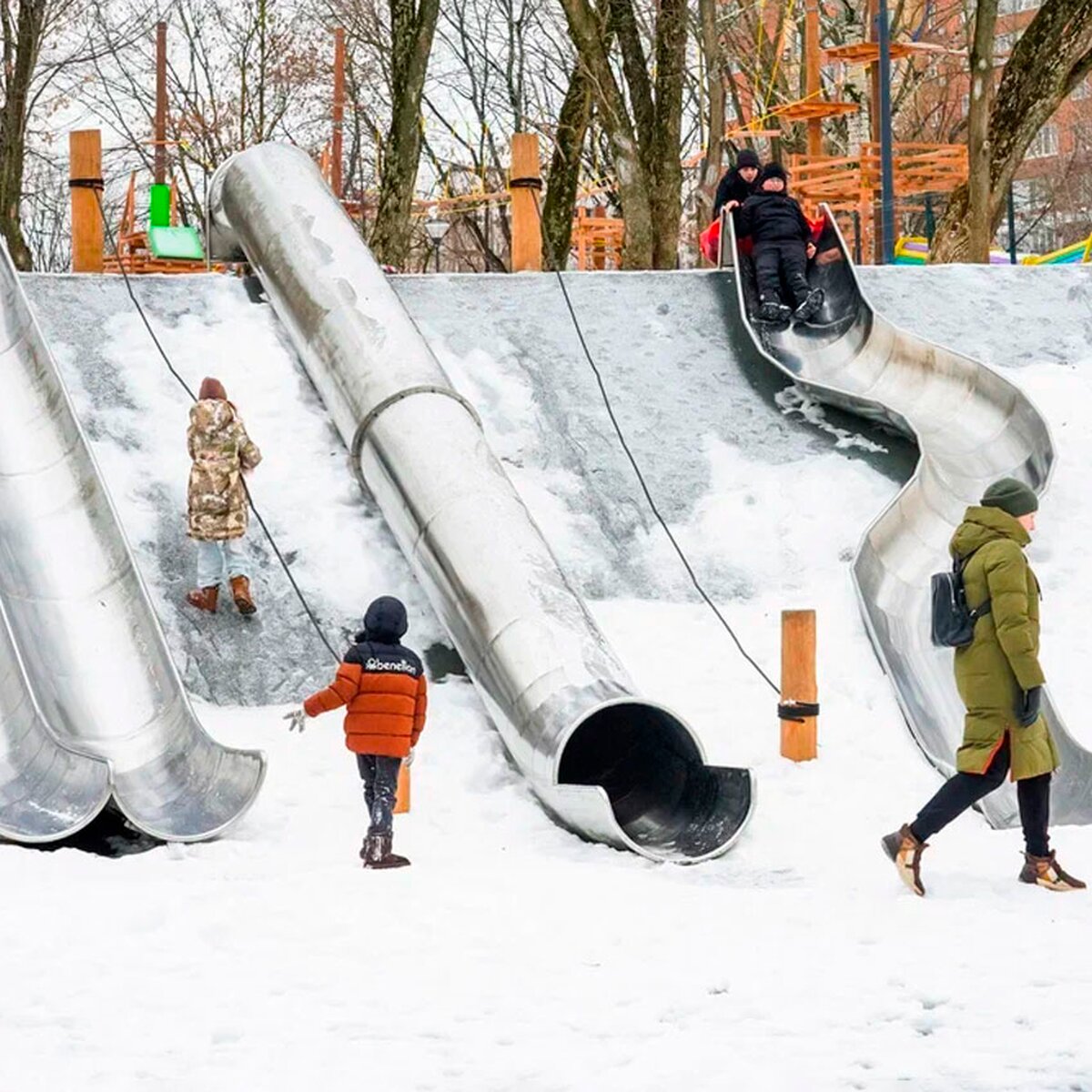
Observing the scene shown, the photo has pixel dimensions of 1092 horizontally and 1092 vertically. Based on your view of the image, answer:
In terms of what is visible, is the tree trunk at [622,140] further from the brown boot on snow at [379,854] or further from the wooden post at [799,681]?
the brown boot on snow at [379,854]

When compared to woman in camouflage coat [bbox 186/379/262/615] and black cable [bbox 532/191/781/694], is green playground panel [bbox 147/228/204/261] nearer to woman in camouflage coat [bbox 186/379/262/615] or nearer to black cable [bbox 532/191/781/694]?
black cable [bbox 532/191/781/694]

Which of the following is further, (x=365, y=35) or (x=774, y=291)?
(x=365, y=35)

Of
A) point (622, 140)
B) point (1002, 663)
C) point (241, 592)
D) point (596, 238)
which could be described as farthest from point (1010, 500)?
point (596, 238)

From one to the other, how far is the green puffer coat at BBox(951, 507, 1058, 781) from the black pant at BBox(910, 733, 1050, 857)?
1.9 inches

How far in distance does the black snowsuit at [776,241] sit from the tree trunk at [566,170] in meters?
6.05

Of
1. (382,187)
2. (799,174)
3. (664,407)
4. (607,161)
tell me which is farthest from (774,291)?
(607,161)

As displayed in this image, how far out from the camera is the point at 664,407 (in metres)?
12.9

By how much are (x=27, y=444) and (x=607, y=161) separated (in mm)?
26892

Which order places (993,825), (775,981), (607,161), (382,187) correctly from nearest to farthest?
(775,981)
(993,825)
(382,187)
(607,161)

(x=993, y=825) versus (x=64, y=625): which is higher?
(x=64, y=625)

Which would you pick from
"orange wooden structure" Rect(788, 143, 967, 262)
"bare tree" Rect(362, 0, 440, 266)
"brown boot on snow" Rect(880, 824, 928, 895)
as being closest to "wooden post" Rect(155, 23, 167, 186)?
"orange wooden structure" Rect(788, 143, 967, 262)

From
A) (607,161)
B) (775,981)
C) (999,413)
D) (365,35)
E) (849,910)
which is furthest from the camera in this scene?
(607,161)

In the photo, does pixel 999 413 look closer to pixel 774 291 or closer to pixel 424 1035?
pixel 774 291

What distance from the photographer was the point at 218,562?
34.3 ft
